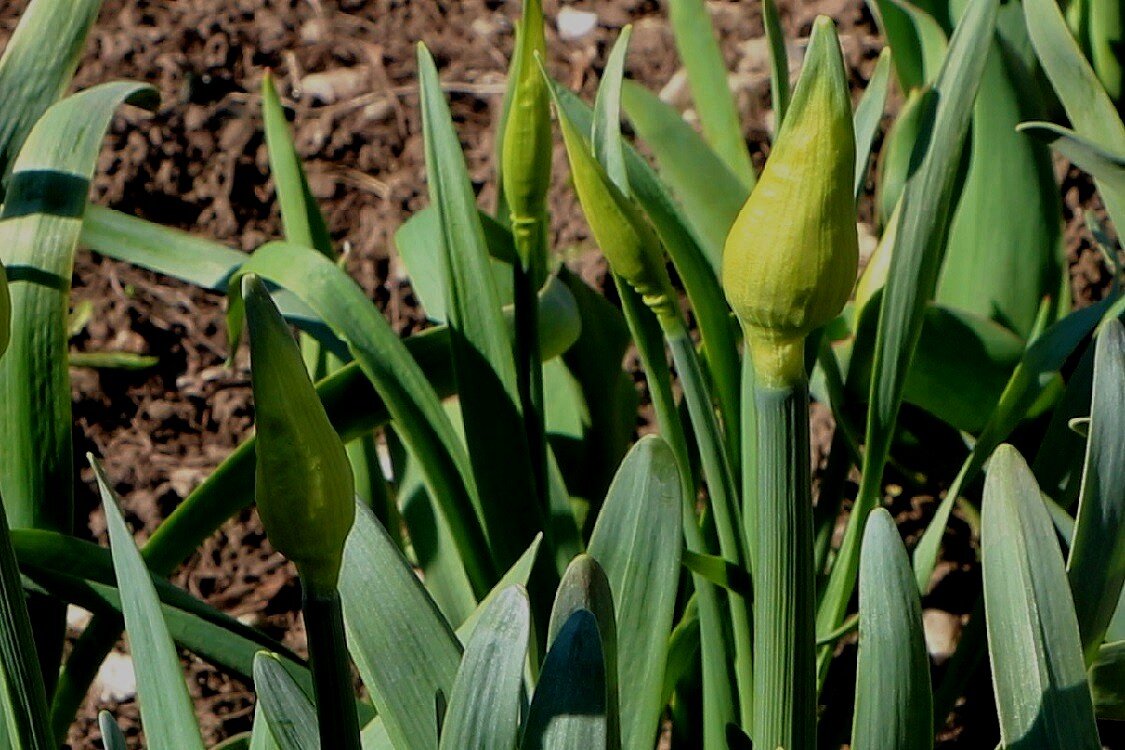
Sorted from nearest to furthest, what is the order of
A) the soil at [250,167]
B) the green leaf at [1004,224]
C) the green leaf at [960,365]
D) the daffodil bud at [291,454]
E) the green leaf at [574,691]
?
the daffodil bud at [291,454]
the green leaf at [574,691]
the green leaf at [960,365]
the green leaf at [1004,224]
the soil at [250,167]

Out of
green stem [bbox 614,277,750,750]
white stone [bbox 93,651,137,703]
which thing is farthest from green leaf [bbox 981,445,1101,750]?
white stone [bbox 93,651,137,703]

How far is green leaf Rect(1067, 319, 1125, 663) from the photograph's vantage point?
736mm

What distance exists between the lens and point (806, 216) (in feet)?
1.58

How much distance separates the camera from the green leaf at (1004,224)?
145 centimetres

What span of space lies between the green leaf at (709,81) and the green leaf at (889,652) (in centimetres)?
80

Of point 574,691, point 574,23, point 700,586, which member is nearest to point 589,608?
point 574,691

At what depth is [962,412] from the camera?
1372 millimetres

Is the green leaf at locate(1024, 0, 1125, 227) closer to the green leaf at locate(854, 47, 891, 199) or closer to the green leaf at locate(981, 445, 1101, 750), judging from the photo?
the green leaf at locate(854, 47, 891, 199)

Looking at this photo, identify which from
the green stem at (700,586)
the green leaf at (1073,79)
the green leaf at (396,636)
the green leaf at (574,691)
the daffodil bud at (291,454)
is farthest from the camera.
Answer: the green leaf at (1073,79)

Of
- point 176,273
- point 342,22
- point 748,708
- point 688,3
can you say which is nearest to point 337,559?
point 748,708

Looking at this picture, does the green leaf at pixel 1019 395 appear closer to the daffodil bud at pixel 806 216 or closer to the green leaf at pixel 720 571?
the green leaf at pixel 720 571

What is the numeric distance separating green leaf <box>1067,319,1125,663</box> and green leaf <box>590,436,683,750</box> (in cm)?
22

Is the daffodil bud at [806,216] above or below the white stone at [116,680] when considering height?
above

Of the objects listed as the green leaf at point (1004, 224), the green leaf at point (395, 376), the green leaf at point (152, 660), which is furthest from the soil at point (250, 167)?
the green leaf at point (152, 660)
